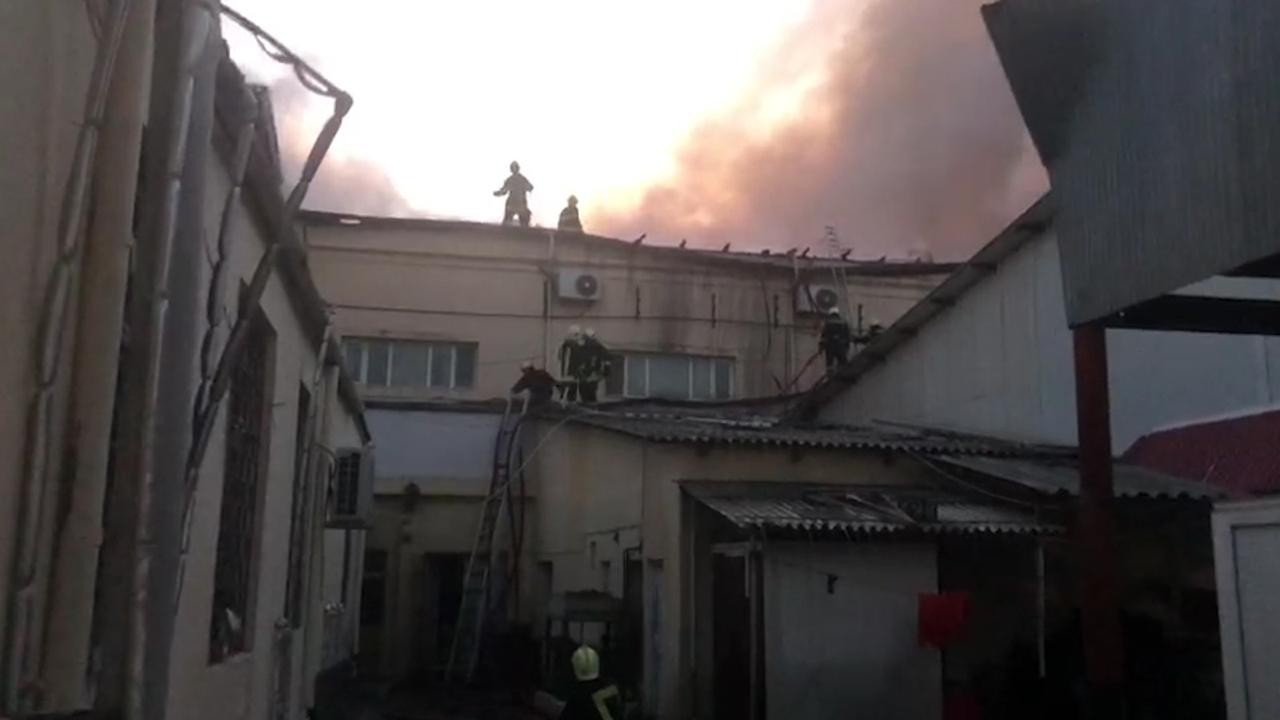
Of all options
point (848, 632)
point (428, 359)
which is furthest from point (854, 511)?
point (428, 359)

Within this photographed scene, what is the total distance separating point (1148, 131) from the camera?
20.8 ft

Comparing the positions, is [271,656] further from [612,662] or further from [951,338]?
[951,338]

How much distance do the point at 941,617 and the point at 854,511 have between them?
1.67 metres

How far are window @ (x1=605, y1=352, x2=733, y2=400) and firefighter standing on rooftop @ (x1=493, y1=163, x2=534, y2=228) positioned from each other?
4220mm

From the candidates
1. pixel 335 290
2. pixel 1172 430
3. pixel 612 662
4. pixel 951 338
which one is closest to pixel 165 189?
pixel 612 662

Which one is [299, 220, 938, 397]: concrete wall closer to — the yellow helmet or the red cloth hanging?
the red cloth hanging

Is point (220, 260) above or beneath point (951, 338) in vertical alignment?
beneath

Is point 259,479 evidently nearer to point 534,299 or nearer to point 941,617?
point 941,617

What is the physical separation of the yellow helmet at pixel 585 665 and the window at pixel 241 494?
1.98 meters

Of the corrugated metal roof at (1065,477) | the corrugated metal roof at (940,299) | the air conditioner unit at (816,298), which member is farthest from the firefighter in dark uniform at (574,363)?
the corrugated metal roof at (1065,477)

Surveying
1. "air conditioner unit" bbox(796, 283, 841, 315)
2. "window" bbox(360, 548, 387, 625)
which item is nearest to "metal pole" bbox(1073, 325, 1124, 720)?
"window" bbox(360, 548, 387, 625)

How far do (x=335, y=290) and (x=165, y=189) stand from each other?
2315cm

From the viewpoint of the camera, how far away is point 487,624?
799 inches

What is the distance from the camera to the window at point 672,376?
27031mm
